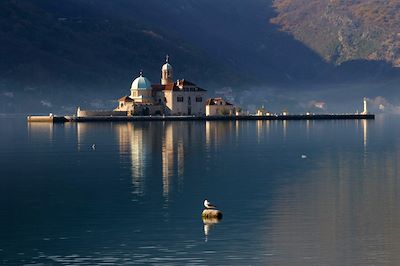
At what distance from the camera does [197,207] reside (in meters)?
72.2

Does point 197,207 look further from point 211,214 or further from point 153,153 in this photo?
point 153,153

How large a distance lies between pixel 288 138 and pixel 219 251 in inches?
3972

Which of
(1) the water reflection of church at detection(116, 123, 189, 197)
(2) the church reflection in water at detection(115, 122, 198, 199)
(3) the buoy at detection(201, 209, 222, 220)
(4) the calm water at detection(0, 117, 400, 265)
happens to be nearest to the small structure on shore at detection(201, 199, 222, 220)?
(3) the buoy at detection(201, 209, 222, 220)

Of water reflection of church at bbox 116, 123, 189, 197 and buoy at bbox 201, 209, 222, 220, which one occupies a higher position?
water reflection of church at bbox 116, 123, 189, 197

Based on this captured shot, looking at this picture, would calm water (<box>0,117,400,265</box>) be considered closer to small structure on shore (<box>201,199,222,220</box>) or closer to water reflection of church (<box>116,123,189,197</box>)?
water reflection of church (<box>116,123,189,197</box>)

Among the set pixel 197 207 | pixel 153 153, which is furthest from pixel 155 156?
pixel 197 207

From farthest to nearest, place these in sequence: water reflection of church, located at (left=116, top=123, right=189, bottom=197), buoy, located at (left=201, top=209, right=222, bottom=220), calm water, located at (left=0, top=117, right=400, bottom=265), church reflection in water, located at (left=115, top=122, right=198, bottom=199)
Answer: water reflection of church, located at (left=116, top=123, right=189, bottom=197) → church reflection in water, located at (left=115, top=122, right=198, bottom=199) → buoy, located at (left=201, top=209, right=222, bottom=220) → calm water, located at (left=0, top=117, right=400, bottom=265)

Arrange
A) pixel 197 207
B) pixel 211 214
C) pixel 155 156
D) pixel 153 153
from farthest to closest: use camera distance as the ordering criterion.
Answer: pixel 153 153 → pixel 155 156 → pixel 197 207 → pixel 211 214

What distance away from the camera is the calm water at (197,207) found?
5781 cm

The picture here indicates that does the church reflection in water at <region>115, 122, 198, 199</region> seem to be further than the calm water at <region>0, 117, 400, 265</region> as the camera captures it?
Yes

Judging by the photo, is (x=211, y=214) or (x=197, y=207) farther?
(x=197, y=207)

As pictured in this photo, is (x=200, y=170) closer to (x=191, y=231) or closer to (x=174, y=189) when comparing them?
(x=174, y=189)

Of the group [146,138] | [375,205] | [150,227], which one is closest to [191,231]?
[150,227]

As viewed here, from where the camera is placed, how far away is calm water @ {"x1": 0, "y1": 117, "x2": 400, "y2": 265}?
57812 mm
